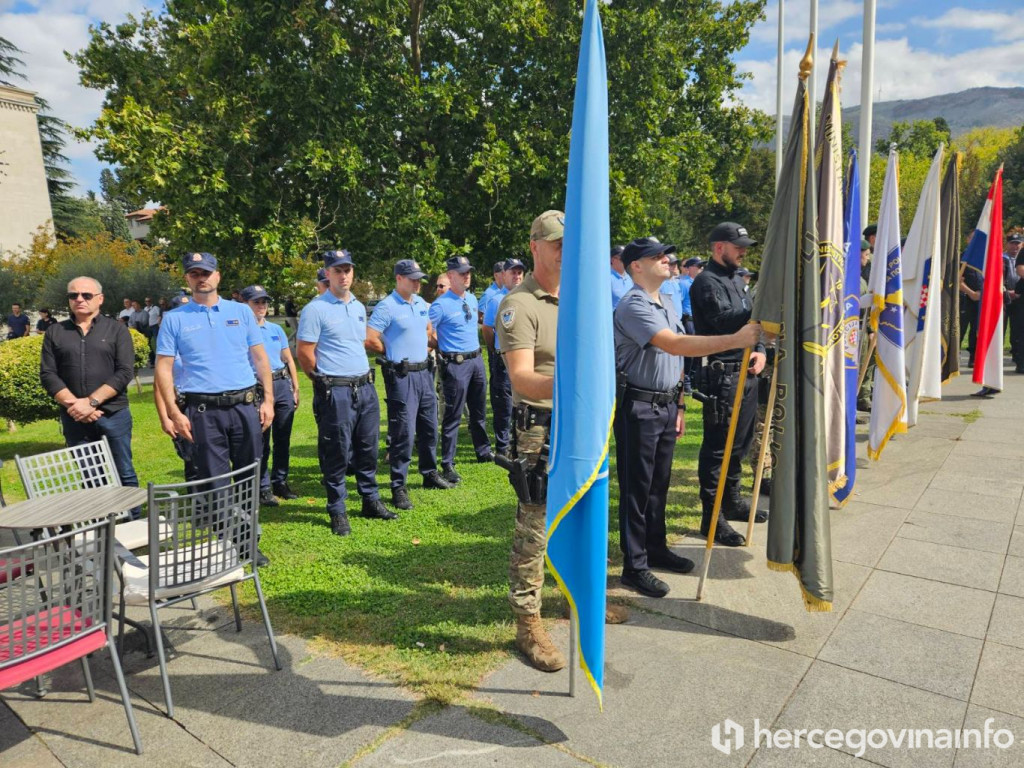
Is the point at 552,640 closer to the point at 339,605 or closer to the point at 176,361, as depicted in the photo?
the point at 339,605

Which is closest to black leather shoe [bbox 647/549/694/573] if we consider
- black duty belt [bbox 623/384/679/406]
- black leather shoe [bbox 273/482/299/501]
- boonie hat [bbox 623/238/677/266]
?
black duty belt [bbox 623/384/679/406]

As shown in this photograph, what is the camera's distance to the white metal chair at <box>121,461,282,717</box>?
3.12 m

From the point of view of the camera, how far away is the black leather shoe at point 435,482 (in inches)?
264

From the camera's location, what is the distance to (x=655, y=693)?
3.15 meters

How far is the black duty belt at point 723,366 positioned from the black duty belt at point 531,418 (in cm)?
222

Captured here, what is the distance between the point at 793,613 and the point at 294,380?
549cm

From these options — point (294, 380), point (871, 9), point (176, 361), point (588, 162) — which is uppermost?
point (871, 9)

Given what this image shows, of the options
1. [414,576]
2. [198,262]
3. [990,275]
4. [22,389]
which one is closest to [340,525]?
[414,576]

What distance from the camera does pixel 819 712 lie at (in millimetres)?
2975

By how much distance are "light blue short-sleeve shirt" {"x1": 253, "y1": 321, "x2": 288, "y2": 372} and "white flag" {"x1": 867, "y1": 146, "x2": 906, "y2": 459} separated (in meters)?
5.97

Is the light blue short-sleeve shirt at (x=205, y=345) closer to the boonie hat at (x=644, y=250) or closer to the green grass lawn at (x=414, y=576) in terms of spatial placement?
the green grass lawn at (x=414, y=576)

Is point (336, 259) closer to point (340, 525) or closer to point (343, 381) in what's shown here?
point (343, 381)

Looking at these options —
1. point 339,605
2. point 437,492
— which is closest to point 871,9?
point 437,492

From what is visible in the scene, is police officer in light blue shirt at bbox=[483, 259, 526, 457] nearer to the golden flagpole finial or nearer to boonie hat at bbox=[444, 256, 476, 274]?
boonie hat at bbox=[444, 256, 476, 274]
